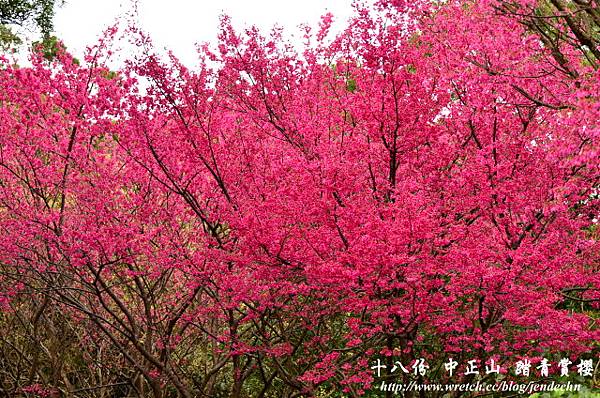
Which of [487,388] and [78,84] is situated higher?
[78,84]

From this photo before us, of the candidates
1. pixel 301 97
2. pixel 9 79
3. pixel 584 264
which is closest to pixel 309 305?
pixel 301 97

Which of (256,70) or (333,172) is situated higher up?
(256,70)

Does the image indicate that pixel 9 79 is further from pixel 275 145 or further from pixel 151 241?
pixel 275 145

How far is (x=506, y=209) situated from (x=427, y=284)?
1162 mm

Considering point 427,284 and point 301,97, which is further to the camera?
point 301,97

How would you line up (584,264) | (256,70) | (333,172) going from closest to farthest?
1. (333,172)
2. (584,264)
3. (256,70)

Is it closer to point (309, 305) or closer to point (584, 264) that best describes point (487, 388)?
point (584, 264)

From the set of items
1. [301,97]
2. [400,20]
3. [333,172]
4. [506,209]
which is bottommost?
[506,209]

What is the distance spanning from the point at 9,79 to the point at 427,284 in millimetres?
6073

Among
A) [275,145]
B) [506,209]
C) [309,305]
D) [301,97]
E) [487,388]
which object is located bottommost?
[487,388]

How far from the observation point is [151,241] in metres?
8.16

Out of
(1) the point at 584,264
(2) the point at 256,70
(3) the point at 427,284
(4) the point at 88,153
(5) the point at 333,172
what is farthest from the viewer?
(4) the point at 88,153

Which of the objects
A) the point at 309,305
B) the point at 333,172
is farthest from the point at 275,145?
the point at 309,305

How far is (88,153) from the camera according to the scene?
7.89m
